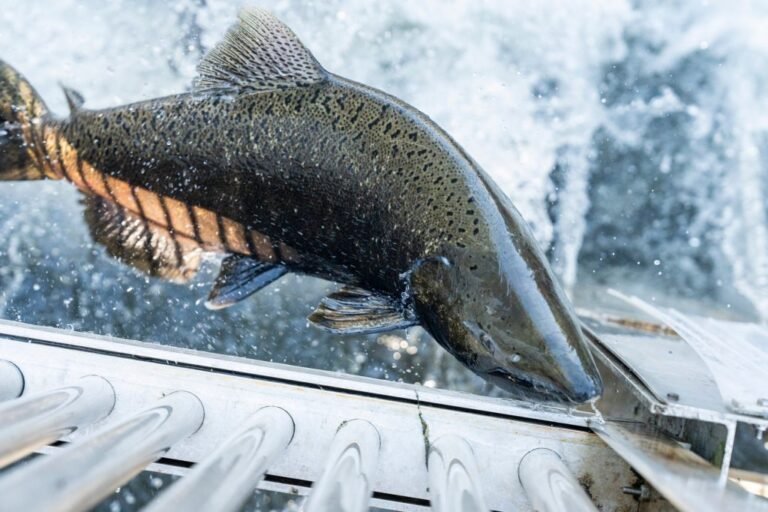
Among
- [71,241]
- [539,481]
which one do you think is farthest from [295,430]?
[71,241]

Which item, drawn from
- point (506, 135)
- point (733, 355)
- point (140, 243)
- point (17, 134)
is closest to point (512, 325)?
point (733, 355)

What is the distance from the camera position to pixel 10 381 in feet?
3.95

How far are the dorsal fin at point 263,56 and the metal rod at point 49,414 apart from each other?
949mm

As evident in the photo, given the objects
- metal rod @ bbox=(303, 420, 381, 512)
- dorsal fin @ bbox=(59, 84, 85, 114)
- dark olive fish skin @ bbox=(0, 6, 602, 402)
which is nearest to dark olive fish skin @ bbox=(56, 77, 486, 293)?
dark olive fish skin @ bbox=(0, 6, 602, 402)

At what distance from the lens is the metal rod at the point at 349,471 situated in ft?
2.78

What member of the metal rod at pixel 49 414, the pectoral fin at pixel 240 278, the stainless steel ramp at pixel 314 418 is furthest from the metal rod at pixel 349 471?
the pectoral fin at pixel 240 278

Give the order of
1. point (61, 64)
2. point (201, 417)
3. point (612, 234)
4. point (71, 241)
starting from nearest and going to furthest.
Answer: point (201, 417)
point (71, 241)
point (61, 64)
point (612, 234)

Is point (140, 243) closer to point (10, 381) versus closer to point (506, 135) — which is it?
point (10, 381)

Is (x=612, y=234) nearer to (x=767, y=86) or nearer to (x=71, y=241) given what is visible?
(x=767, y=86)

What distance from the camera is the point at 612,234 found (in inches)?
155

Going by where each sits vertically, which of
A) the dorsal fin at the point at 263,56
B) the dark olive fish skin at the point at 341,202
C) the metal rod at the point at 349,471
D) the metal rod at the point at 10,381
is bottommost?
the metal rod at the point at 10,381

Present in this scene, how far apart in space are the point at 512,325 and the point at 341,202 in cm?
59

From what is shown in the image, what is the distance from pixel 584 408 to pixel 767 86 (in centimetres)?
387

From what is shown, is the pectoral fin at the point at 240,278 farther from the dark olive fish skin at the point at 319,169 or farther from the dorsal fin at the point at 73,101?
the dorsal fin at the point at 73,101
